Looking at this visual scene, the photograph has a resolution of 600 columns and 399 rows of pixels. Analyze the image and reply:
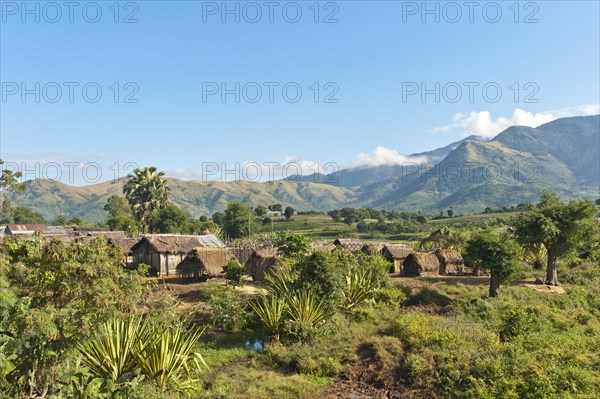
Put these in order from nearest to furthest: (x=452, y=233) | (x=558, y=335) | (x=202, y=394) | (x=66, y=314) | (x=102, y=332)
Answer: (x=66, y=314)
(x=102, y=332)
(x=202, y=394)
(x=558, y=335)
(x=452, y=233)

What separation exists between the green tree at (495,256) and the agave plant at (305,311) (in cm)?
976

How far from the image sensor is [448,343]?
40.7ft

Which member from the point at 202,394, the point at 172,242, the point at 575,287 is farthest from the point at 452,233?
the point at 202,394

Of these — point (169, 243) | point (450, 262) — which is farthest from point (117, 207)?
point (450, 262)

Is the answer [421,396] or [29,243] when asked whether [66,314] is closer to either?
[29,243]

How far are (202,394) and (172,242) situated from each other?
25.4 meters

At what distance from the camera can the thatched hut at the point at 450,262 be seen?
31.2 m

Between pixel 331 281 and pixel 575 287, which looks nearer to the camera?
pixel 331 281

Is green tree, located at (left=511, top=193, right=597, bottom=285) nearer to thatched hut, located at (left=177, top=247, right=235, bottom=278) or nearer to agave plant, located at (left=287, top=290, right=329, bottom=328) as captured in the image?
agave plant, located at (left=287, top=290, right=329, bottom=328)

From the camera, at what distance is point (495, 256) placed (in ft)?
65.9

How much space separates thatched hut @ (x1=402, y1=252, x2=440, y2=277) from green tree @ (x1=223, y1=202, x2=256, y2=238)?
43.8 meters

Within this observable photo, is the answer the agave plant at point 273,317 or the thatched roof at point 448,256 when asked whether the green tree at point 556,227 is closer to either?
the thatched roof at point 448,256

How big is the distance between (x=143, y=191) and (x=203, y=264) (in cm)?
2432

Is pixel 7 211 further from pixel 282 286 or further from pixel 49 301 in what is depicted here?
pixel 49 301
